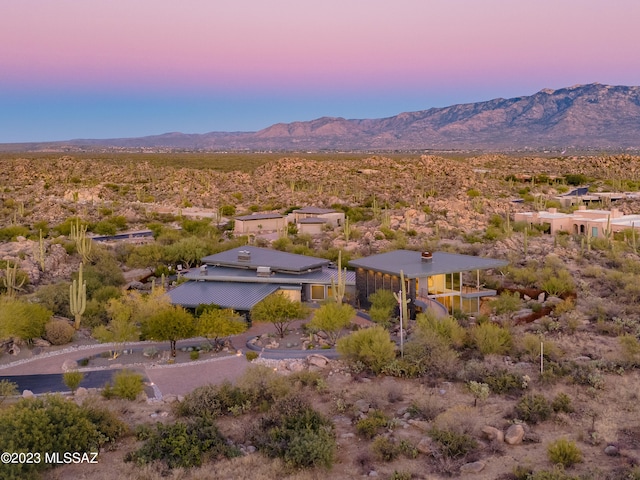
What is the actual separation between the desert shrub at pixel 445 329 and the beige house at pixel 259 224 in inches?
1170

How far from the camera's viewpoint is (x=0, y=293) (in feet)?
92.8

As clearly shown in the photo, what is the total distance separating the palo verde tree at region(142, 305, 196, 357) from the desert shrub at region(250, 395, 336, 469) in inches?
283

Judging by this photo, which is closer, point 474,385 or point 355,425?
point 355,425

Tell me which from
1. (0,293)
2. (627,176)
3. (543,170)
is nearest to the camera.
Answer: (0,293)

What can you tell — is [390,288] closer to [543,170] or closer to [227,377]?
[227,377]

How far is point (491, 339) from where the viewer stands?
20281 millimetres

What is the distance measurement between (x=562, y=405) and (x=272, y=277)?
610 inches

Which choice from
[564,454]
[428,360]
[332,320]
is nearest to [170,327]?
[332,320]

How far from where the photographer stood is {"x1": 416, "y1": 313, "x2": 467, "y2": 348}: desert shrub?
20552 millimetres

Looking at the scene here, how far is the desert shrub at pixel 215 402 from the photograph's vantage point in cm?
1595

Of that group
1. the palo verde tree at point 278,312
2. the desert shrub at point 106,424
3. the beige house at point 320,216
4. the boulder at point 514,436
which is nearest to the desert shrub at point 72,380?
the desert shrub at point 106,424

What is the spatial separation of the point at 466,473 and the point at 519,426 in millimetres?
2359

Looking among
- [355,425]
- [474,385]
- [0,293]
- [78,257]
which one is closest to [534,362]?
[474,385]

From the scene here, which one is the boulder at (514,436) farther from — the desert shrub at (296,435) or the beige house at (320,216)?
the beige house at (320,216)
